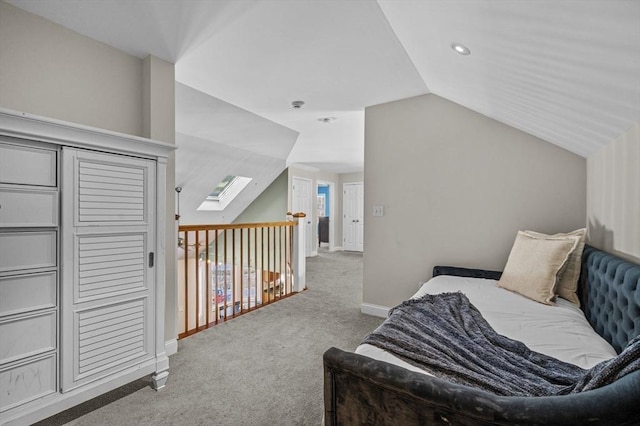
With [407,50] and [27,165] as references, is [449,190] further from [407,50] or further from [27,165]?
[27,165]

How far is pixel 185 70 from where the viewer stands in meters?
2.59

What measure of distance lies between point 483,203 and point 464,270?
64cm

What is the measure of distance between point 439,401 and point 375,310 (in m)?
2.66

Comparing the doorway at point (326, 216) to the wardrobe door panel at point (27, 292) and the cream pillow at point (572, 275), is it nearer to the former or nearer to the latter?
the cream pillow at point (572, 275)

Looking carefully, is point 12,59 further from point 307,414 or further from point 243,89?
point 307,414

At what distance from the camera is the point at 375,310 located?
3.34 m

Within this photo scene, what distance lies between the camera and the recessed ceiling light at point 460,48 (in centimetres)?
179

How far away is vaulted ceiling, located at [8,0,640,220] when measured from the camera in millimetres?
1199

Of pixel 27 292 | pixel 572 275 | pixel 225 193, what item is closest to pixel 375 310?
pixel 572 275

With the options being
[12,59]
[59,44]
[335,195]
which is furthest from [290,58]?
[335,195]

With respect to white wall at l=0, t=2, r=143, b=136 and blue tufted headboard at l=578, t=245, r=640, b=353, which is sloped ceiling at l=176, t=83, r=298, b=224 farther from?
blue tufted headboard at l=578, t=245, r=640, b=353

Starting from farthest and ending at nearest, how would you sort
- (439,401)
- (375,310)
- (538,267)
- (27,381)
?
(375,310), (538,267), (27,381), (439,401)

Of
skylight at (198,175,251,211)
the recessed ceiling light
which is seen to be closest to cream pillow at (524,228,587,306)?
the recessed ceiling light

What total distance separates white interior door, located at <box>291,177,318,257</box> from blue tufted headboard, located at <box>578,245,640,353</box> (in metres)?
5.93
